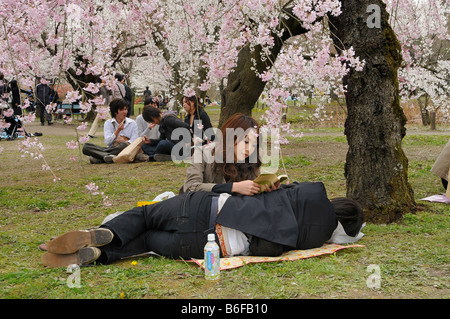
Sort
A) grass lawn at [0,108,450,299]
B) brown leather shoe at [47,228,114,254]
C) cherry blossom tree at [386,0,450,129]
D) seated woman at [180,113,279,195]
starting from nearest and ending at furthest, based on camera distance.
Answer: grass lawn at [0,108,450,299]
brown leather shoe at [47,228,114,254]
seated woman at [180,113,279,195]
cherry blossom tree at [386,0,450,129]

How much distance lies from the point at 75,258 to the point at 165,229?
66 centimetres

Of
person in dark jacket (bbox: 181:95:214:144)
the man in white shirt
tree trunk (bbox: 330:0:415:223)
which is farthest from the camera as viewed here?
the man in white shirt

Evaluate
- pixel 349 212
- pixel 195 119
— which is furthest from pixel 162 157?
pixel 349 212

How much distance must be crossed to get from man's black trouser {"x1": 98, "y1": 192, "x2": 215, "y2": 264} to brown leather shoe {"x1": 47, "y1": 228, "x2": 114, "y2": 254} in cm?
11

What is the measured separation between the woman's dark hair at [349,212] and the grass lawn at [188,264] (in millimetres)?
206

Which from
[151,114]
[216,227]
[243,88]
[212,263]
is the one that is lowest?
[212,263]

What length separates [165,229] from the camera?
12.0 feet

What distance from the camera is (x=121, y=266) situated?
3.51m

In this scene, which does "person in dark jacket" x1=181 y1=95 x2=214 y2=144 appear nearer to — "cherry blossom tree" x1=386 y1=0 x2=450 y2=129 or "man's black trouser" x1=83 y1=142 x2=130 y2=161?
"man's black trouser" x1=83 y1=142 x2=130 y2=161

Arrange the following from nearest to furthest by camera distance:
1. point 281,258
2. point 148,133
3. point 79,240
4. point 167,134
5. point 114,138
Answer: point 79,240
point 281,258
point 167,134
point 114,138
point 148,133

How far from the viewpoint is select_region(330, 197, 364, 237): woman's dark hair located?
12.6ft

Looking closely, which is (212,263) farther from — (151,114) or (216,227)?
(151,114)

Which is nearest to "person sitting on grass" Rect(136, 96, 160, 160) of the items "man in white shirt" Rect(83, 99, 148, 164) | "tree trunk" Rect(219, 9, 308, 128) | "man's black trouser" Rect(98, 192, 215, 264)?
"man in white shirt" Rect(83, 99, 148, 164)

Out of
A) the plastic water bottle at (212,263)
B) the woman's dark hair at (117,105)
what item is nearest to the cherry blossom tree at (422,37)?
the woman's dark hair at (117,105)
